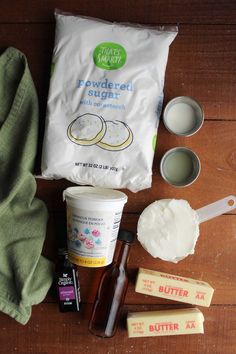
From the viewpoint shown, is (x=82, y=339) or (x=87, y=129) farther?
(x=82, y=339)

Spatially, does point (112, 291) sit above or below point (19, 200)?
below

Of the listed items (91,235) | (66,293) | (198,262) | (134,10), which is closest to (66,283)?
(66,293)

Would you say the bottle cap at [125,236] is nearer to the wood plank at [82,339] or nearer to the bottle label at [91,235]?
the bottle label at [91,235]

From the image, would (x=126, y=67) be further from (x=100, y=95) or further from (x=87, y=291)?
(x=87, y=291)

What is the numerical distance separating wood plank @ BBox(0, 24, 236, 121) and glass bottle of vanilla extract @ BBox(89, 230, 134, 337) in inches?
13.0

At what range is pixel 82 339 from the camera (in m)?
→ 0.87

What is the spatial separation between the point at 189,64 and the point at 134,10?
0.51 ft

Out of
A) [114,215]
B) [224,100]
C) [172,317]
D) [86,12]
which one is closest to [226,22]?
[224,100]

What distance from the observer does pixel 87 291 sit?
0.86 metres

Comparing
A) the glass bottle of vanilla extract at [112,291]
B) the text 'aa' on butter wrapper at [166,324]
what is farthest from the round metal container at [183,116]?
the text 'aa' on butter wrapper at [166,324]

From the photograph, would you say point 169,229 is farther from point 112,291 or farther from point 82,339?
point 82,339

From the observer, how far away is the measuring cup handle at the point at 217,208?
833 mm

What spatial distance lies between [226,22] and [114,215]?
17.7 inches

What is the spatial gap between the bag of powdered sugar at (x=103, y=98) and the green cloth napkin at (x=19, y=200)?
53mm
